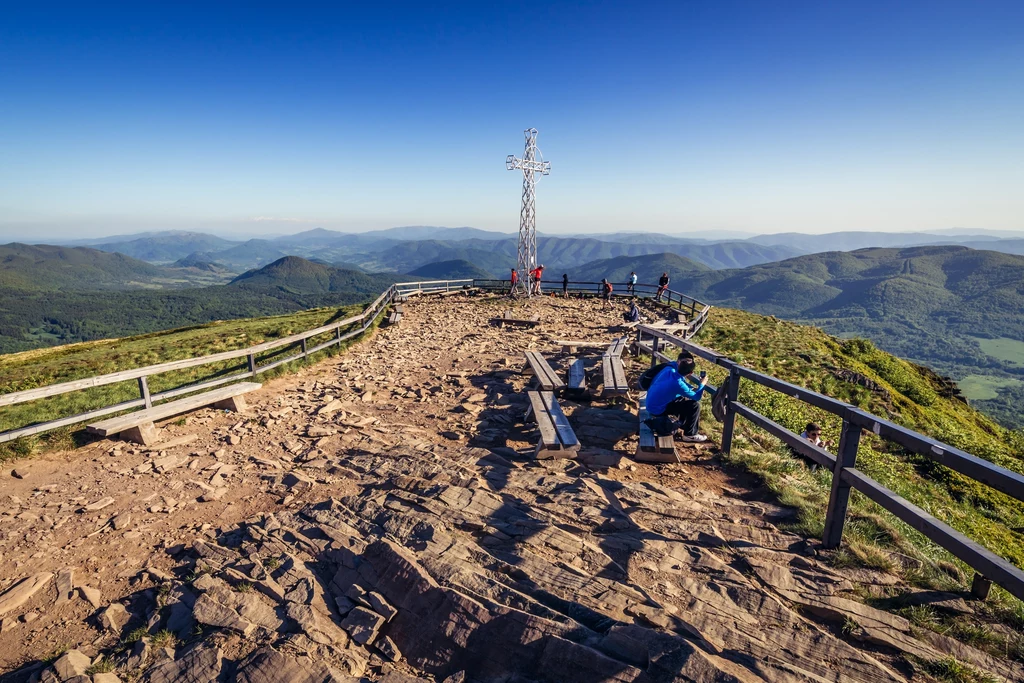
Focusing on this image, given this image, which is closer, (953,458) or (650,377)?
(953,458)

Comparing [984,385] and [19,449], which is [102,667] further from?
[984,385]

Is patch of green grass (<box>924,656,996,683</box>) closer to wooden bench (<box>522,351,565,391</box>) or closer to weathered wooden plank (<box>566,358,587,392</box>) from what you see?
wooden bench (<box>522,351,565,391</box>)

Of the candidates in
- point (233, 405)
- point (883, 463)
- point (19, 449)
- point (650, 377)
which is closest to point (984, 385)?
point (883, 463)

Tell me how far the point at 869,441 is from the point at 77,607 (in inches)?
503

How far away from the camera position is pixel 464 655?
3018mm

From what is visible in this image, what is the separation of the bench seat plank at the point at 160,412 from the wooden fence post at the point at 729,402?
8426 millimetres

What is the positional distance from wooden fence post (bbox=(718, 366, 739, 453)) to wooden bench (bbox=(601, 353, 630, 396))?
2055 mm

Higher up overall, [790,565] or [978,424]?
[790,565]

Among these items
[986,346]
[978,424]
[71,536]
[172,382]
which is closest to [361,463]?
[71,536]

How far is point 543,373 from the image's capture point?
9242 mm

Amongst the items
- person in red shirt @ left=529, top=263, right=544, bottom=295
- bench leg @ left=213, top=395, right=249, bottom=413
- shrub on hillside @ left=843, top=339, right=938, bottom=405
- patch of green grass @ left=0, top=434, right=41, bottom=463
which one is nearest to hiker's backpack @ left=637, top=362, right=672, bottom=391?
bench leg @ left=213, top=395, right=249, bottom=413

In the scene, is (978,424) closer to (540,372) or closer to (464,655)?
(540,372)

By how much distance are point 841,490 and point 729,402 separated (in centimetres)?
232

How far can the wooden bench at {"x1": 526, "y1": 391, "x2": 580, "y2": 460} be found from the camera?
6285mm
